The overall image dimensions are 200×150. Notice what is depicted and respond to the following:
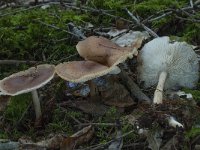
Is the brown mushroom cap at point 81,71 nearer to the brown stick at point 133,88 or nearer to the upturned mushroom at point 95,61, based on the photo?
the upturned mushroom at point 95,61

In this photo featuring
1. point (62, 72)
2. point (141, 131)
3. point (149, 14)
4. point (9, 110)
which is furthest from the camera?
point (149, 14)

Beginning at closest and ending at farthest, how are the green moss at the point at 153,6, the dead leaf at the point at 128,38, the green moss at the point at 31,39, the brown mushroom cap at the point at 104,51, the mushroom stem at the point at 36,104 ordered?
1. the brown mushroom cap at the point at 104,51
2. the mushroom stem at the point at 36,104
3. the dead leaf at the point at 128,38
4. the green moss at the point at 31,39
5. the green moss at the point at 153,6

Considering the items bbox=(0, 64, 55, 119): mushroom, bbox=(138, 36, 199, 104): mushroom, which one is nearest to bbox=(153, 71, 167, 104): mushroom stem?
bbox=(138, 36, 199, 104): mushroom

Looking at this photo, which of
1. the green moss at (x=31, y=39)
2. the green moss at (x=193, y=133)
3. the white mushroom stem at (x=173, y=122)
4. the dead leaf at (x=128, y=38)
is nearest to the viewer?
the green moss at (x=193, y=133)

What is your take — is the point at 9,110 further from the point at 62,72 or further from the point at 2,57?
the point at 2,57

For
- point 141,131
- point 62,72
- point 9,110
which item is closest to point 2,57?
point 9,110

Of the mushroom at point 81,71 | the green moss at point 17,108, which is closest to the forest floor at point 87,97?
the green moss at point 17,108

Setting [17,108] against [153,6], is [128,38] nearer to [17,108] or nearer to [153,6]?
[153,6]

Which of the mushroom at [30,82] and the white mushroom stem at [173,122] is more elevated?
the mushroom at [30,82]
